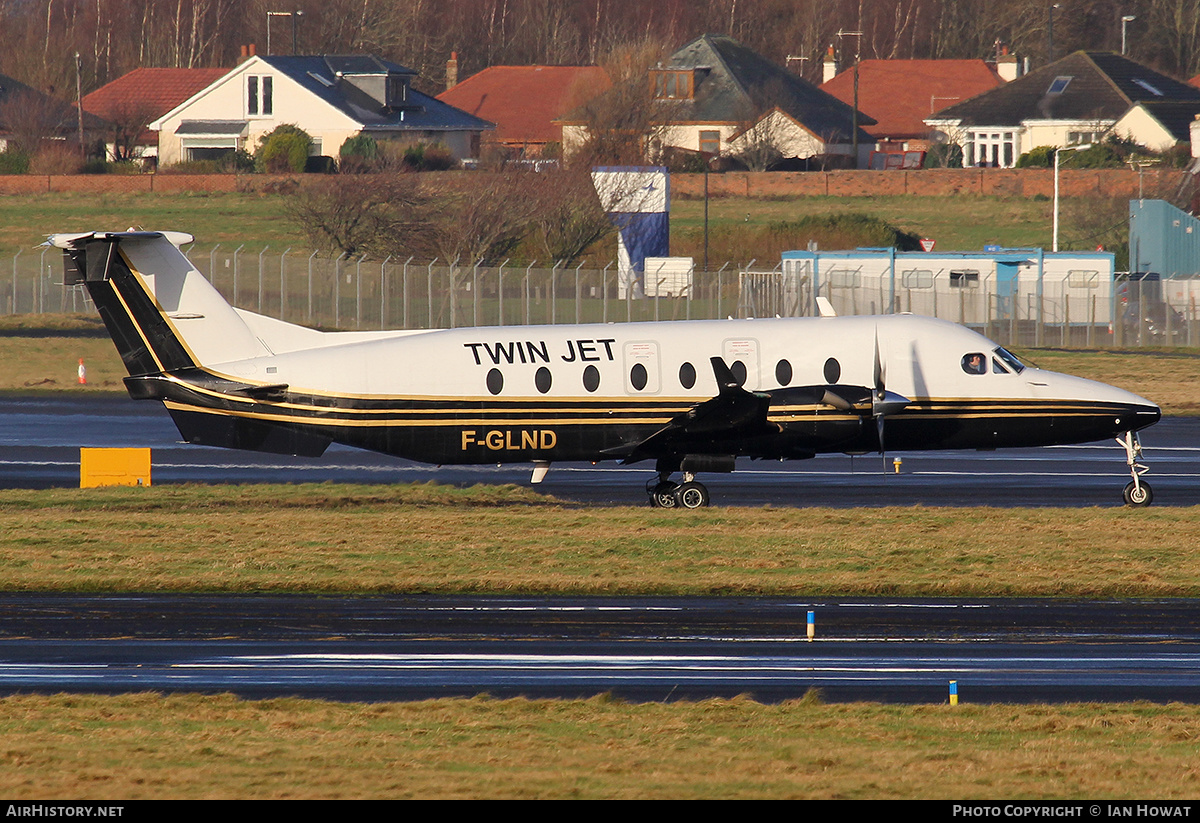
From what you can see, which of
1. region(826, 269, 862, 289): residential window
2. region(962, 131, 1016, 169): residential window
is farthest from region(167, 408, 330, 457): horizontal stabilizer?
region(962, 131, 1016, 169): residential window

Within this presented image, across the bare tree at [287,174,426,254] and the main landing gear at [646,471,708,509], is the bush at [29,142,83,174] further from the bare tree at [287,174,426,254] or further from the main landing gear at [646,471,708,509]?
the main landing gear at [646,471,708,509]

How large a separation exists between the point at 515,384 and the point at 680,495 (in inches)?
137

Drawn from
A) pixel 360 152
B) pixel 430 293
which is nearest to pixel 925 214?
pixel 360 152

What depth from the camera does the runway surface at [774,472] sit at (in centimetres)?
2692

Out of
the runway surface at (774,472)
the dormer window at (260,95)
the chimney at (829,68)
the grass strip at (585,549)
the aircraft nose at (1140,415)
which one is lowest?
the grass strip at (585,549)

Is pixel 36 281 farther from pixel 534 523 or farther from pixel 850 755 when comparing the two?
pixel 850 755

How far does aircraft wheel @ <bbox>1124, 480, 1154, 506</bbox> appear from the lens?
24812mm

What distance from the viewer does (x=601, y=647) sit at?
15.8 m

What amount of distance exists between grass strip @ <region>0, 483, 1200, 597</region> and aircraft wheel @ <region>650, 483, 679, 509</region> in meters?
0.35

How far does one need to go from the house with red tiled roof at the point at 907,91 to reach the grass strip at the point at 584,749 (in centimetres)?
10708

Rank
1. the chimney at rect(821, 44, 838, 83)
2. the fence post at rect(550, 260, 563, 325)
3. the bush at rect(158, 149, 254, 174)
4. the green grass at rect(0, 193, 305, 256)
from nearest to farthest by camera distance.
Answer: the fence post at rect(550, 260, 563, 325), the green grass at rect(0, 193, 305, 256), the bush at rect(158, 149, 254, 174), the chimney at rect(821, 44, 838, 83)

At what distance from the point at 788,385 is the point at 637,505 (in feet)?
11.9

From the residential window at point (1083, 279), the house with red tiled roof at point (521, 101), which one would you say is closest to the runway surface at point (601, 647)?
the residential window at point (1083, 279)

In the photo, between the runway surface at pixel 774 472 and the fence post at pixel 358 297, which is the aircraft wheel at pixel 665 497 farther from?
the fence post at pixel 358 297
